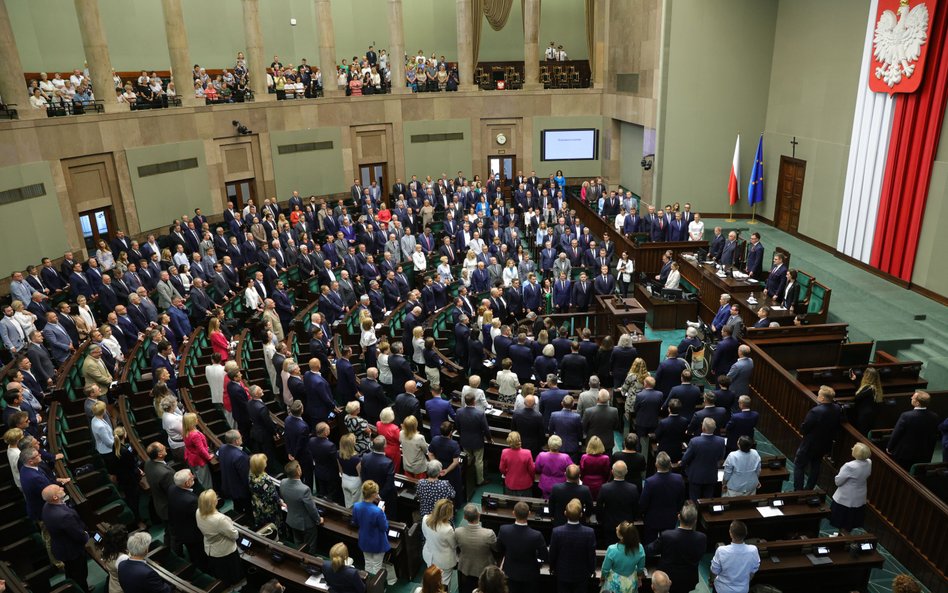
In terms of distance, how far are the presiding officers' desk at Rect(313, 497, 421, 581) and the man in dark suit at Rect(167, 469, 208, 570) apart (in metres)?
1.16

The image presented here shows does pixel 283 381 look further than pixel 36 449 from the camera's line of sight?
Yes

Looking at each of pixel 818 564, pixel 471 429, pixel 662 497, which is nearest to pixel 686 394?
pixel 662 497

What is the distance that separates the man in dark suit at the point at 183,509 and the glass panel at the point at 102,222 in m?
12.3

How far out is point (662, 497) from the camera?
615cm

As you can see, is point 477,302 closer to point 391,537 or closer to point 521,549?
point 391,537

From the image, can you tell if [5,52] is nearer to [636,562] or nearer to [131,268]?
[131,268]

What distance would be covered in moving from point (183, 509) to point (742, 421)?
6075 mm

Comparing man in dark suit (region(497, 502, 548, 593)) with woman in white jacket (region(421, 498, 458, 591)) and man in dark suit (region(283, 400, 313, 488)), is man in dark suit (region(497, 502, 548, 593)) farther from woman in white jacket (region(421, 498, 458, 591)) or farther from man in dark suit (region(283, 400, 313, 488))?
man in dark suit (region(283, 400, 313, 488))

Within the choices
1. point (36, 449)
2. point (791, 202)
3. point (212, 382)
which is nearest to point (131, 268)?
point (212, 382)

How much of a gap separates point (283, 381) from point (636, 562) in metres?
5.50

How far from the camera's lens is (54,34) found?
733 inches

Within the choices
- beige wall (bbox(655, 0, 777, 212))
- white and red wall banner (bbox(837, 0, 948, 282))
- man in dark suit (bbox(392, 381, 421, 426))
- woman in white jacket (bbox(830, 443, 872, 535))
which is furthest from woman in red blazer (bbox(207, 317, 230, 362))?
beige wall (bbox(655, 0, 777, 212))

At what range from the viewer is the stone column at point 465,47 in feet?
76.2

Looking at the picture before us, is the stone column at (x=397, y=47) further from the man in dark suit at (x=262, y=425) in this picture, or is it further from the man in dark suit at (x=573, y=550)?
the man in dark suit at (x=573, y=550)
